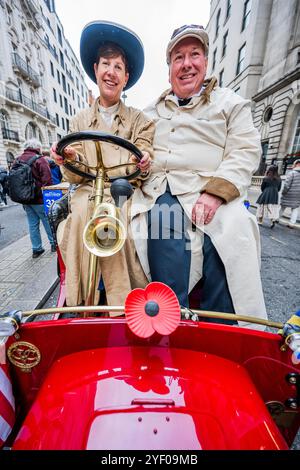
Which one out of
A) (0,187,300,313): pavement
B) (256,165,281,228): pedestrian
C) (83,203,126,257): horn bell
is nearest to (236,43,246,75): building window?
(256,165,281,228): pedestrian

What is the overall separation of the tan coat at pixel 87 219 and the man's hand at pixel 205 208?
1.47ft

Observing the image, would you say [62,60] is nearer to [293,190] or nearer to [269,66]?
[269,66]

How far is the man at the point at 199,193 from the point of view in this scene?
125 cm

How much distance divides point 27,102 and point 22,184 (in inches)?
977

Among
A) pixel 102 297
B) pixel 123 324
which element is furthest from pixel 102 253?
pixel 102 297

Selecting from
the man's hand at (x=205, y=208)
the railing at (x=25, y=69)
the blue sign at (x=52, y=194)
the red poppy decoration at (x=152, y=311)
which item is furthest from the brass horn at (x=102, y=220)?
the railing at (x=25, y=69)

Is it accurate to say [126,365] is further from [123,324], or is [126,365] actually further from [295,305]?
[295,305]

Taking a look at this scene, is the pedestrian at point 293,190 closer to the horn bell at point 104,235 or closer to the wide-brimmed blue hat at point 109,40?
the wide-brimmed blue hat at point 109,40

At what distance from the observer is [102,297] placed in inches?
60.4

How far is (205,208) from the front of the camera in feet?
4.44

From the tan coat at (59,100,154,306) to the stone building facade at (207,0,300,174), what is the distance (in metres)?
13.6

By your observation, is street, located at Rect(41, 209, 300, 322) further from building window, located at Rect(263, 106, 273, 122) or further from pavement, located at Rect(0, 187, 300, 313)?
building window, located at Rect(263, 106, 273, 122)

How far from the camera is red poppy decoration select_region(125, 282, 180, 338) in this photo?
26.9 inches

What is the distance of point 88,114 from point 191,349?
5.39 ft
